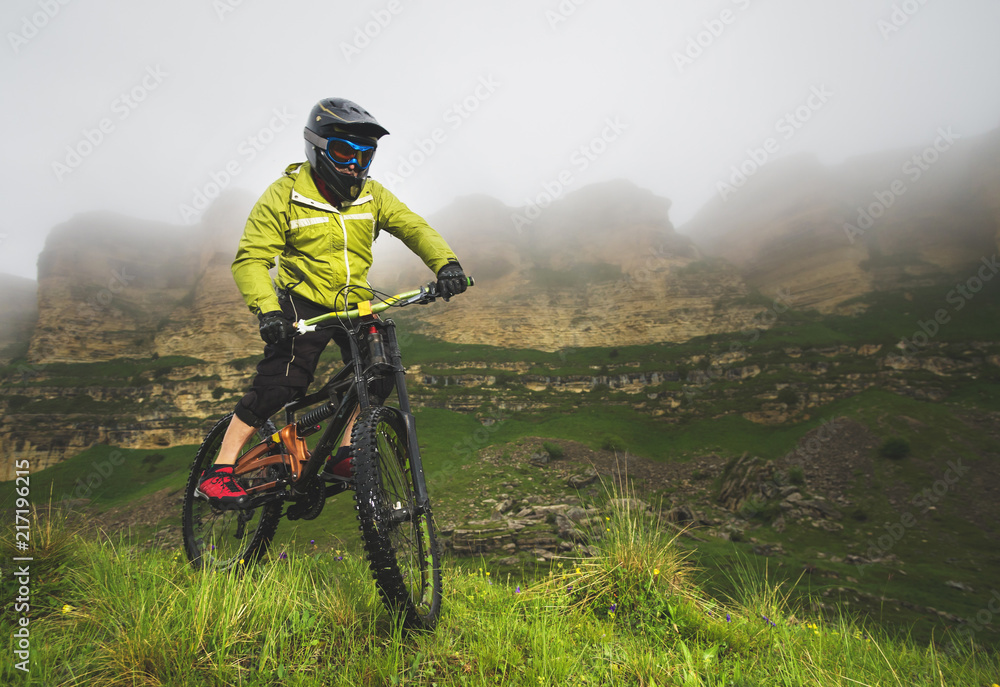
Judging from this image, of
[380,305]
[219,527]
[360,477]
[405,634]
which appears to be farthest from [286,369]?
[405,634]

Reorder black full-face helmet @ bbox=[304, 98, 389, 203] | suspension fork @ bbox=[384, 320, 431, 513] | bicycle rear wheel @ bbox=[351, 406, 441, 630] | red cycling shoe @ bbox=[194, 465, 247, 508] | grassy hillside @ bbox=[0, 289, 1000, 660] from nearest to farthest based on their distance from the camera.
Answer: bicycle rear wheel @ bbox=[351, 406, 441, 630] → suspension fork @ bbox=[384, 320, 431, 513] → red cycling shoe @ bbox=[194, 465, 247, 508] → black full-face helmet @ bbox=[304, 98, 389, 203] → grassy hillside @ bbox=[0, 289, 1000, 660]

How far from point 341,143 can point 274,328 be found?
133 cm

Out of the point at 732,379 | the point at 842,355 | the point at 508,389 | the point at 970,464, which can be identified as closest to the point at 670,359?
the point at 732,379

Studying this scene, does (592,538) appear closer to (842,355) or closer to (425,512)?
(425,512)

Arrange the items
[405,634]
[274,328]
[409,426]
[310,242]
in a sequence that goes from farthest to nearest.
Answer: [310,242], [409,426], [274,328], [405,634]

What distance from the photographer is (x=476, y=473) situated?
26.1m

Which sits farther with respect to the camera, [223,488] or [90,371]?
[90,371]

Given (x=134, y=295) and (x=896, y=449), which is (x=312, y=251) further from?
(x=134, y=295)

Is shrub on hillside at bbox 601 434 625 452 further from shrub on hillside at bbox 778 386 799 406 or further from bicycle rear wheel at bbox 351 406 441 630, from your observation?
bicycle rear wheel at bbox 351 406 441 630

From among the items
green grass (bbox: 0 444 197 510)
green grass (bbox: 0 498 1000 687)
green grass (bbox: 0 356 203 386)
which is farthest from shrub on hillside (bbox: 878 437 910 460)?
green grass (bbox: 0 356 203 386)

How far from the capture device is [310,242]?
9.25 ft

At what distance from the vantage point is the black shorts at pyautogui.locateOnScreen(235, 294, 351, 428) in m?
2.76

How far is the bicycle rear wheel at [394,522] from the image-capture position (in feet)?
6.48

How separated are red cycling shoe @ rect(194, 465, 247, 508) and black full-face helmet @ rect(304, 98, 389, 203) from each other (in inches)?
79.5
